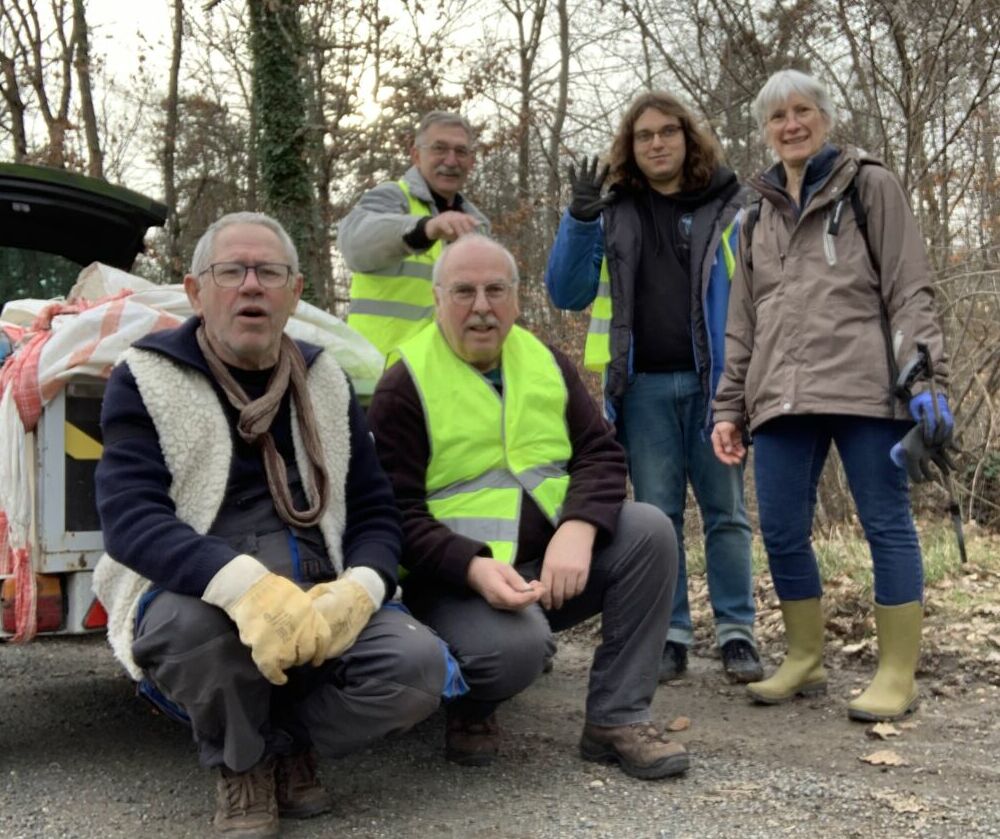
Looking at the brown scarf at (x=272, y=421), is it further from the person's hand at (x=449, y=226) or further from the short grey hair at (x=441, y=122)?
the short grey hair at (x=441, y=122)

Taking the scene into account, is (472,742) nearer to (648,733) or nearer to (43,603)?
(648,733)

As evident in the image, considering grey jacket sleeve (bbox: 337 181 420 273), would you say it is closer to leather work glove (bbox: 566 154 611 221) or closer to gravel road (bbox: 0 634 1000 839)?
leather work glove (bbox: 566 154 611 221)

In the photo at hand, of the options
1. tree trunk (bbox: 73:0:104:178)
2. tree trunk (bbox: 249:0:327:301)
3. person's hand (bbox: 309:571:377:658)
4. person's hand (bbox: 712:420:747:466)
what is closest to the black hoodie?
person's hand (bbox: 712:420:747:466)

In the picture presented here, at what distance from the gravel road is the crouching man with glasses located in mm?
298

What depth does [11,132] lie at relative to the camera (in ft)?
55.2

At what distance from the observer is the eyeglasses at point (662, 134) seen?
448cm

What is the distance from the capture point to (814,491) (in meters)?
4.21

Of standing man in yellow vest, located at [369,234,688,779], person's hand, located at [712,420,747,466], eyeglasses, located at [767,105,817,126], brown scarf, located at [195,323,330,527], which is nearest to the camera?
brown scarf, located at [195,323,330,527]

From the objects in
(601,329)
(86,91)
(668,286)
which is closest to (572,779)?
(601,329)

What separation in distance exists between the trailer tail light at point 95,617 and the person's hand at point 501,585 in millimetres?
1097

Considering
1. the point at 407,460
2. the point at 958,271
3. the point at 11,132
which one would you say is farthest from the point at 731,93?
the point at 11,132

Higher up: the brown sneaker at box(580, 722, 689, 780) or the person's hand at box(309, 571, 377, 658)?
A: the person's hand at box(309, 571, 377, 658)

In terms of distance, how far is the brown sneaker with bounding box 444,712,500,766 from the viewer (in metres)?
3.60

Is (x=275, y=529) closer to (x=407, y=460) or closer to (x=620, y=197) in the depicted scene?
(x=407, y=460)
